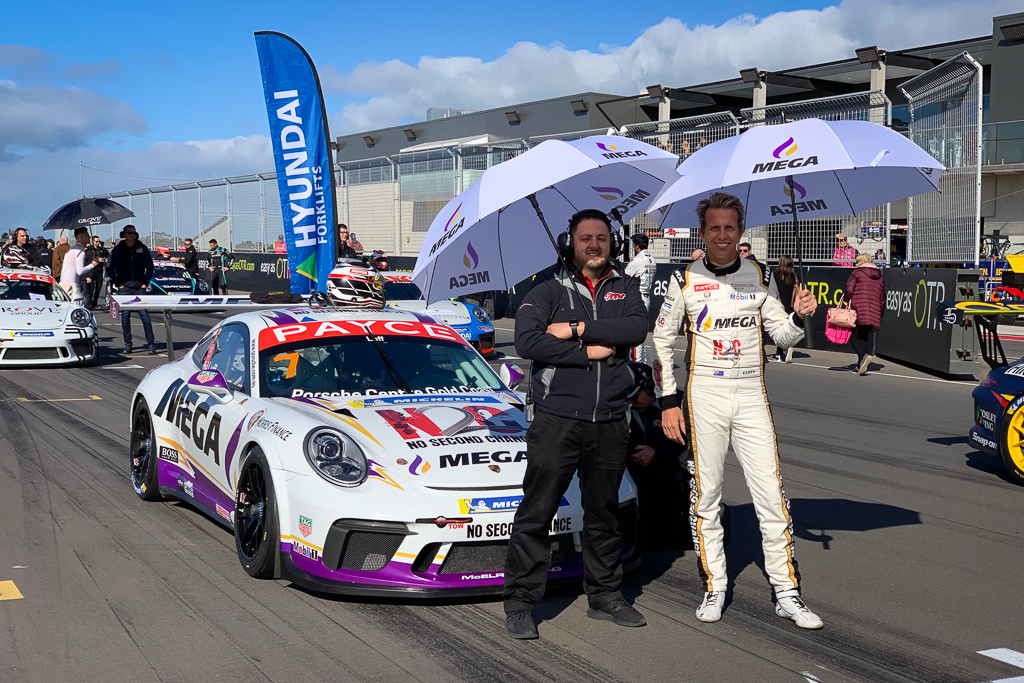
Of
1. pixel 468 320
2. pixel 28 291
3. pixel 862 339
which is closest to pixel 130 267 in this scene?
pixel 28 291

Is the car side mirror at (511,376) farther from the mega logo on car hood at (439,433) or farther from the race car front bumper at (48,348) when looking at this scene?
the race car front bumper at (48,348)

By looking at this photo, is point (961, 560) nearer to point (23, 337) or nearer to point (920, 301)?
point (920, 301)

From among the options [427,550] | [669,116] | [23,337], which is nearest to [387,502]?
[427,550]

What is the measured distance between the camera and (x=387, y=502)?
464cm

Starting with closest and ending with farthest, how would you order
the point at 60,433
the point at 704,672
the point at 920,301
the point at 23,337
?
1. the point at 704,672
2. the point at 60,433
3. the point at 23,337
4. the point at 920,301

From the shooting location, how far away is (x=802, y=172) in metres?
5.23

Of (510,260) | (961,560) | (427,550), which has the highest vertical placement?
(510,260)

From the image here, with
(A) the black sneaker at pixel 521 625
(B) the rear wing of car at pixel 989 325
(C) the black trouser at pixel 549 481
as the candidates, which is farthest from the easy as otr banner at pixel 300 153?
(A) the black sneaker at pixel 521 625

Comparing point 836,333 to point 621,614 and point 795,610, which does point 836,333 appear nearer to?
point 795,610

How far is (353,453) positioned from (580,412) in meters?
1.16

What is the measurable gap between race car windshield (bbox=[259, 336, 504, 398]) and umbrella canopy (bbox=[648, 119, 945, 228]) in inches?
56.9

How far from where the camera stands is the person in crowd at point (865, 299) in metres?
15.2

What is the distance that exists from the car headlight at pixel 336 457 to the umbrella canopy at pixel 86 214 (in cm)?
2132

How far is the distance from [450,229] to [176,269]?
2363cm
